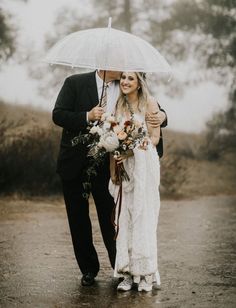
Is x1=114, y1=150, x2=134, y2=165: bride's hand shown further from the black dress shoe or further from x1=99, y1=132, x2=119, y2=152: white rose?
the black dress shoe

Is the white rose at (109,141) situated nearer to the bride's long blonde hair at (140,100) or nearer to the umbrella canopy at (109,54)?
the bride's long blonde hair at (140,100)

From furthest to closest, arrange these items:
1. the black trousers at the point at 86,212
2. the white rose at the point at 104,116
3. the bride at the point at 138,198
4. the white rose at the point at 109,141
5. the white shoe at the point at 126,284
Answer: the black trousers at the point at 86,212 < the white shoe at the point at 126,284 < the bride at the point at 138,198 < the white rose at the point at 104,116 < the white rose at the point at 109,141

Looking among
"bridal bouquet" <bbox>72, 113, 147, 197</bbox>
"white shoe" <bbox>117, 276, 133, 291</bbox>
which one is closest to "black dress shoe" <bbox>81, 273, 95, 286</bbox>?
"white shoe" <bbox>117, 276, 133, 291</bbox>

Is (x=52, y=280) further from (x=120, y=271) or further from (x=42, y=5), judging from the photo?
(x=42, y=5)

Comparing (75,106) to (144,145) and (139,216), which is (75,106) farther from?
(139,216)

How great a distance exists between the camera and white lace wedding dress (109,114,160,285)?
563 cm

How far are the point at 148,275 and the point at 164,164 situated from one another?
10.9 meters

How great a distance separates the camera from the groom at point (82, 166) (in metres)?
5.82

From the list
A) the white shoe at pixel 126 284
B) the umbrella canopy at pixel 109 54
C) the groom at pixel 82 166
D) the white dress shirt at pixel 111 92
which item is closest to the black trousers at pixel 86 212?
the groom at pixel 82 166

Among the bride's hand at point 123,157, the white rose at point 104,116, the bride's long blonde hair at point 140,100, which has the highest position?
the bride's long blonde hair at point 140,100

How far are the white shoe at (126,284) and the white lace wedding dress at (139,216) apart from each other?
79 mm

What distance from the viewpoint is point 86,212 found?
5984mm

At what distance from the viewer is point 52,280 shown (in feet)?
20.5

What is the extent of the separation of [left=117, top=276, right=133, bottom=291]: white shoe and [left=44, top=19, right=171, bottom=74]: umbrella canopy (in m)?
1.83
